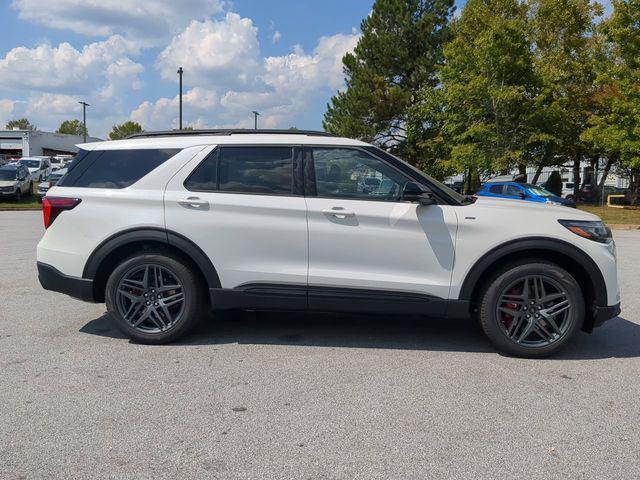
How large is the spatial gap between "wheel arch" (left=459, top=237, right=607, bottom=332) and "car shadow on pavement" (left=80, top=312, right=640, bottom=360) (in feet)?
1.72

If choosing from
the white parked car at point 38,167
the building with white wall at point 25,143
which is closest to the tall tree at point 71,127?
the building with white wall at point 25,143

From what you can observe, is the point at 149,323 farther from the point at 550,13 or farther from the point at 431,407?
the point at 550,13

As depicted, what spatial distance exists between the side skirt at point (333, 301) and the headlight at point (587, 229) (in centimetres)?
106

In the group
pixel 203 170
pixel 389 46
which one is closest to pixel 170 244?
pixel 203 170

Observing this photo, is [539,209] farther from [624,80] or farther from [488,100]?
[488,100]

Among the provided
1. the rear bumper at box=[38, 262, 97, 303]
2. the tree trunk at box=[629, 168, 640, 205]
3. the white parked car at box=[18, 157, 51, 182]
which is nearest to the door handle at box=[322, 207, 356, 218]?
the rear bumper at box=[38, 262, 97, 303]

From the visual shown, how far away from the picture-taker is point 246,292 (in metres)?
4.41

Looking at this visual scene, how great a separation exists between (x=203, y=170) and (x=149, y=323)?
1.44 m

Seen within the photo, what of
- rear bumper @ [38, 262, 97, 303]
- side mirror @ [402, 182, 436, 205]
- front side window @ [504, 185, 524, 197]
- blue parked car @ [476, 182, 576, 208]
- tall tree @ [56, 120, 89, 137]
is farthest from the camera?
tall tree @ [56, 120, 89, 137]

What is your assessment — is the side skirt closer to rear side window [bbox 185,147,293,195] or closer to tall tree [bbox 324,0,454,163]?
rear side window [bbox 185,147,293,195]

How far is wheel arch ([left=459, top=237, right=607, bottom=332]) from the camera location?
13.7ft

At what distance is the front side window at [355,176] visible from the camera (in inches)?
171

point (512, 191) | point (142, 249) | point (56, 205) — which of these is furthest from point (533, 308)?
point (512, 191)

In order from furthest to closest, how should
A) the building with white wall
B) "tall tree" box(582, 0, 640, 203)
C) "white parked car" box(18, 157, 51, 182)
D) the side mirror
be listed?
the building with white wall
"white parked car" box(18, 157, 51, 182)
"tall tree" box(582, 0, 640, 203)
the side mirror
